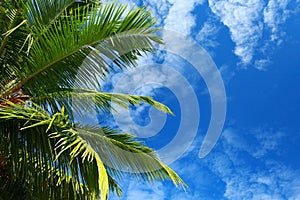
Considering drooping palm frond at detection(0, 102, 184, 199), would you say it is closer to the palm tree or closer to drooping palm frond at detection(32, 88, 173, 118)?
the palm tree

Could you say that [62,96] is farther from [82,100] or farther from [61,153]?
[61,153]

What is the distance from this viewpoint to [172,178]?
5.23 meters

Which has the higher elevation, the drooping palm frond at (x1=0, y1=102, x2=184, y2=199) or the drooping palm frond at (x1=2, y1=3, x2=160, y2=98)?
the drooping palm frond at (x1=2, y1=3, x2=160, y2=98)

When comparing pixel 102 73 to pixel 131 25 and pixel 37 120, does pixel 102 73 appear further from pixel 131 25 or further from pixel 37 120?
pixel 37 120

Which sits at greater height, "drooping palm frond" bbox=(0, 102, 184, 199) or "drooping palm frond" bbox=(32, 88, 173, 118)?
"drooping palm frond" bbox=(32, 88, 173, 118)

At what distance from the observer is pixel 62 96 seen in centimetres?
563

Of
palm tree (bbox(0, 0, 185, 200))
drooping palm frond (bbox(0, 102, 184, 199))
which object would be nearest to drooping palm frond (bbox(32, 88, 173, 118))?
palm tree (bbox(0, 0, 185, 200))

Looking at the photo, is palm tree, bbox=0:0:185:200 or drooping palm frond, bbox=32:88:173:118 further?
drooping palm frond, bbox=32:88:173:118

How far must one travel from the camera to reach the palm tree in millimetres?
4938

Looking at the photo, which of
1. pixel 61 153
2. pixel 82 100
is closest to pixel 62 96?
pixel 82 100

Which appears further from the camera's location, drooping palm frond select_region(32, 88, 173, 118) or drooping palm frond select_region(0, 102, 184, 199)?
drooping palm frond select_region(32, 88, 173, 118)

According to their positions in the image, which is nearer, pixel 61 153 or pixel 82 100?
pixel 61 153

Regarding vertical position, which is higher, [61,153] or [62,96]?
[62,96]

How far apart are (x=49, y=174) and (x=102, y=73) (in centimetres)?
156
